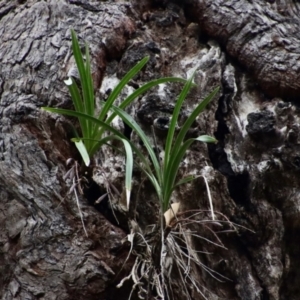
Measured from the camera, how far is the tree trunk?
1.21m

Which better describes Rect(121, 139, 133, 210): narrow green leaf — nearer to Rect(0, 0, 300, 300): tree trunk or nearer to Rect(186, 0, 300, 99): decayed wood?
Rect(0, 0, 300, 300): tree trunk

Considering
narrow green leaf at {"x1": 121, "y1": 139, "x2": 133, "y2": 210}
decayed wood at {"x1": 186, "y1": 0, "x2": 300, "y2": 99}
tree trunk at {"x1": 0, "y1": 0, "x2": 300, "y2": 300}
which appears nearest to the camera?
narrow green leaf at {"x1": 121, "y1": 139, "x2": 133, "y2": 210}

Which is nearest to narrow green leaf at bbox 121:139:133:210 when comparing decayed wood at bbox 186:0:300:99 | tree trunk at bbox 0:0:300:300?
tree trunk at bbox 0:0:300:300

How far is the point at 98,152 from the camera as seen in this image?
1.35 m

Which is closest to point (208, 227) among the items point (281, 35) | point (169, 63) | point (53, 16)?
point (169, 63)

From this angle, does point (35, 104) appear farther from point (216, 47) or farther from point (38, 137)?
point (216, 47)

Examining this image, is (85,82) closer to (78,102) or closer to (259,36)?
(78,102)

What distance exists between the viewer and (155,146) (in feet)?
4.28

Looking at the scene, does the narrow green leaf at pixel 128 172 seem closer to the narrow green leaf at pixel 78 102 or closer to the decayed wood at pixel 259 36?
the narrow green leaf at pixel 78 102

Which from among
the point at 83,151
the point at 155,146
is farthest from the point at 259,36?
the point at 83,151

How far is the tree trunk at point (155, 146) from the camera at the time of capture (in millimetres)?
1211

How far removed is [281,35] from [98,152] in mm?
690

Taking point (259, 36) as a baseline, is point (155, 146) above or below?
below

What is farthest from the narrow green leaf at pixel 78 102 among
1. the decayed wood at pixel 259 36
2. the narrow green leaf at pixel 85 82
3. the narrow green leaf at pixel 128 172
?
the decayed wood at pixel 259 36
